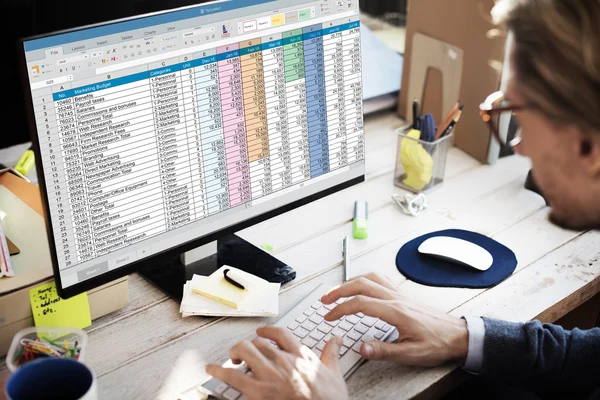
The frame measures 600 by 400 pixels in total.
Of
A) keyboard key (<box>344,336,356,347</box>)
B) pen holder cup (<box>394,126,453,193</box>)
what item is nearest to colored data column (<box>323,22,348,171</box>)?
pen holder cup (<box>394,126,453,193</box>)

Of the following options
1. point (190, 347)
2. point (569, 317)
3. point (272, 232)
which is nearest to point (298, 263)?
point (272, 232)

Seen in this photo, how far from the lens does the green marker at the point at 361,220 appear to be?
135cm

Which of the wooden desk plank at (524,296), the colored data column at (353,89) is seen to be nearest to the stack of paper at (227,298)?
the wooden desk plank at (524,296)

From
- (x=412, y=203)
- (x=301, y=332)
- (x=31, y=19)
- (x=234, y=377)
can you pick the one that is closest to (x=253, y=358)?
(x=234, y=377)

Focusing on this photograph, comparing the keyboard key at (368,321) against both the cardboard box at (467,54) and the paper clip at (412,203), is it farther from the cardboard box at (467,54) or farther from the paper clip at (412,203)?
the cardboard box at (467,54)

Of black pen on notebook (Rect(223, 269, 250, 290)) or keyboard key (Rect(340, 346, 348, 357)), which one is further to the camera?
black pen on notebook (Rect(223, 269, 250, 290))

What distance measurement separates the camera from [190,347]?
1.06 meters

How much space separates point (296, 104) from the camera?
47.3 inches

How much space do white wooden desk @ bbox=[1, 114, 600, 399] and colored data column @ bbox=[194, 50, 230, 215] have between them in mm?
205

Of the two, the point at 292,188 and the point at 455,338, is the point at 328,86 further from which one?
the point at 455,338

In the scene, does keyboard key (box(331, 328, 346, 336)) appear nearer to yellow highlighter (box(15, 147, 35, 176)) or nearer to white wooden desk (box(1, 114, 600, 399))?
white wooden desk (box(1, 114, 600, 399))

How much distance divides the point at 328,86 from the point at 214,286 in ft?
1.35

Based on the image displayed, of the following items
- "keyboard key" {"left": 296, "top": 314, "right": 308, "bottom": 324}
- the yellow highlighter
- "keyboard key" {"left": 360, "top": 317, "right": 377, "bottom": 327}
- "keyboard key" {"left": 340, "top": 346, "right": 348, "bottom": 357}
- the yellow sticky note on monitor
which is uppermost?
the yellow highlighter

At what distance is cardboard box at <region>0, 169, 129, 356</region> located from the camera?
102 centimetres
